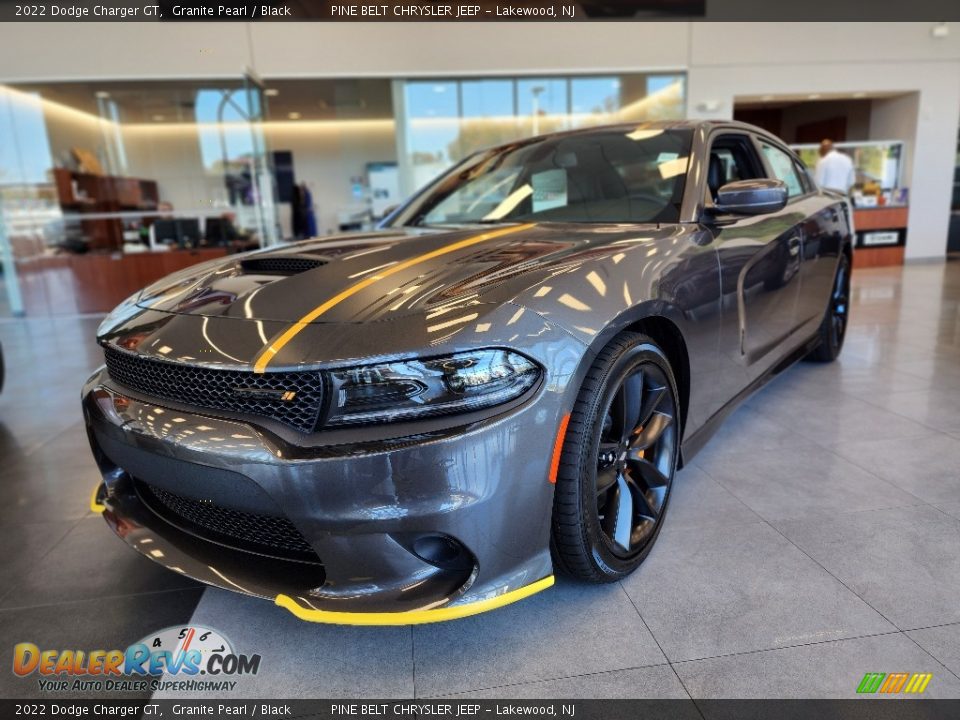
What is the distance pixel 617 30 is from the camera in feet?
29.3

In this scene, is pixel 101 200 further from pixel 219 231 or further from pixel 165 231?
pixel 219 231

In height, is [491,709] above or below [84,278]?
below

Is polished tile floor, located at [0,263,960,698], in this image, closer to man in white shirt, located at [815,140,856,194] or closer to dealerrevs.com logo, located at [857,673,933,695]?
dealerrevs.com logo, located at [857,673,933,695]

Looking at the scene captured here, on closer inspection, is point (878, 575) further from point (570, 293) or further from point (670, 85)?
point (670, 85)

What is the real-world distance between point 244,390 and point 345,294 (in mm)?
322

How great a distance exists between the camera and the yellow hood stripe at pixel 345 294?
1322 millimetres

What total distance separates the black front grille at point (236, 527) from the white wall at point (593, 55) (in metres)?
7.92

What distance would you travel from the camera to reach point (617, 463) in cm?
169

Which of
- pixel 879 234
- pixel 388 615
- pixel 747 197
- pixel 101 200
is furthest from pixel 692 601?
pixel 879 234

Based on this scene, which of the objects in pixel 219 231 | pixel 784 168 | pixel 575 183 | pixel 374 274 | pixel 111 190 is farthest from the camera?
pixel 111 190

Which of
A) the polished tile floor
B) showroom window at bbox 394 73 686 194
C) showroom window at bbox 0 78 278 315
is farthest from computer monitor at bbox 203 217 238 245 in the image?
the polished tile floor

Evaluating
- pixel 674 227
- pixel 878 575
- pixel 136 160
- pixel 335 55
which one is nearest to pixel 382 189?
pixel 335 55

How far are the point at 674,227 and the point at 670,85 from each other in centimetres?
848

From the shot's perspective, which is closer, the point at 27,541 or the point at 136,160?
the point at 27,541
